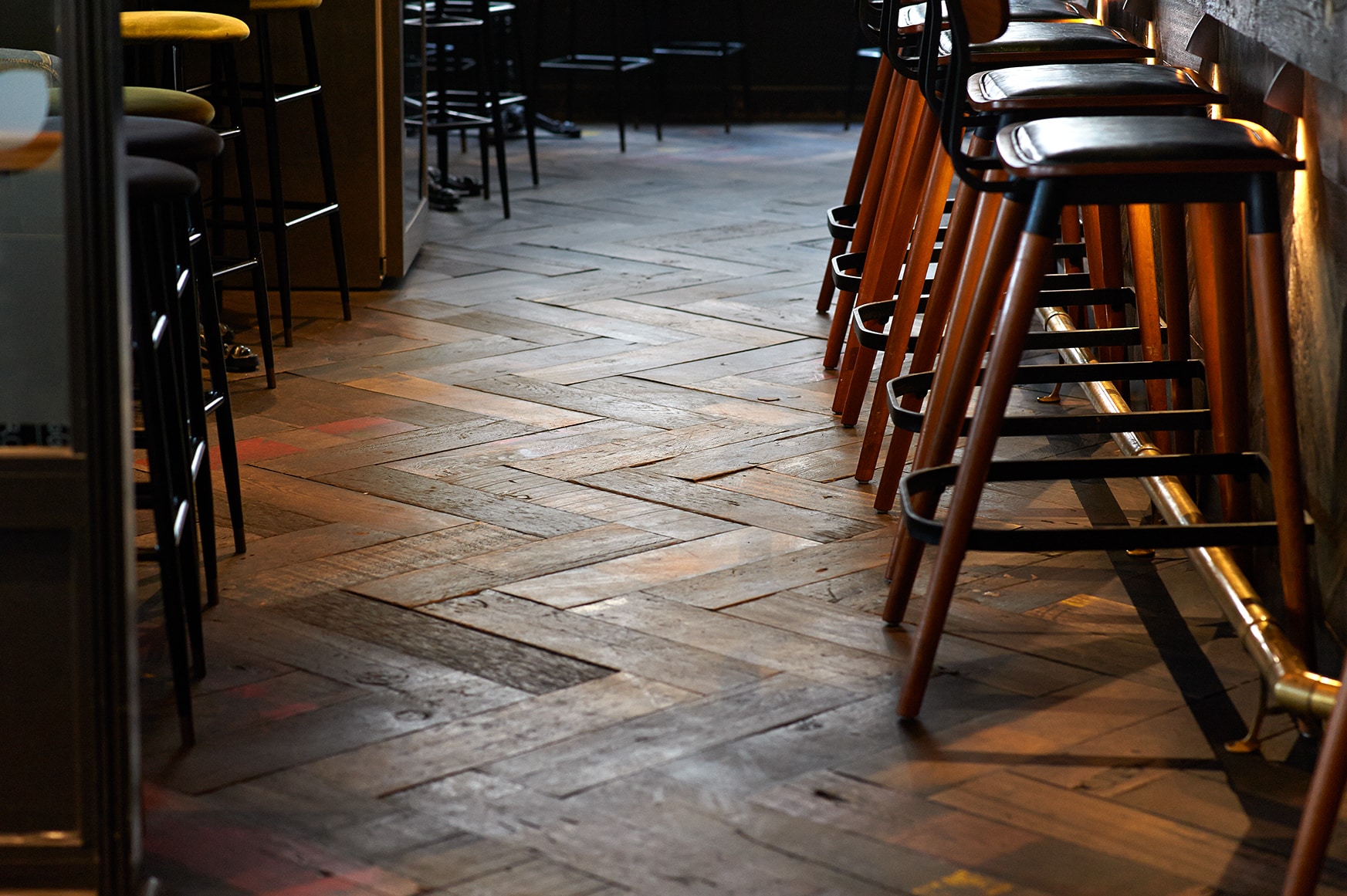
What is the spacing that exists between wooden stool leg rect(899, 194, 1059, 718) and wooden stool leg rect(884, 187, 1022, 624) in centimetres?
4

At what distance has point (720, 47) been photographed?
7.91 meters

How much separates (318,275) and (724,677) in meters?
2.61

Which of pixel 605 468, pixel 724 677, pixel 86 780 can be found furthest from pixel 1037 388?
pixel 86 780

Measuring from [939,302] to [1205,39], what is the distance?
63 centimetres

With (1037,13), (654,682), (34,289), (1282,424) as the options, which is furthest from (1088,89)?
(34,289)

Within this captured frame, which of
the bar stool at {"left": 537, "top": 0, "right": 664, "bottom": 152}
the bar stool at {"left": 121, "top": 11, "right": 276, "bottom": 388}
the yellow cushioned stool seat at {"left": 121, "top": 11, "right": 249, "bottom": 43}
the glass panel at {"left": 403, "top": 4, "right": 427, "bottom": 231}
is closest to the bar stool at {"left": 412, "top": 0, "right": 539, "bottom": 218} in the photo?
the glass panel at {"left": 403, "top": 4, "right": 427, "bottom": 231}

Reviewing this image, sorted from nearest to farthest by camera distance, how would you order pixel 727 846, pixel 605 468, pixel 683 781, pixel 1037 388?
1. pixel 727 846
2. pixel 683 781
3. pixel 605 468
4. pixel 1037 388

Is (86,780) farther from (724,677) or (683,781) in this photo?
(724,677)

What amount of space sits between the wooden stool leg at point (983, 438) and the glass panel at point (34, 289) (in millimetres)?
940

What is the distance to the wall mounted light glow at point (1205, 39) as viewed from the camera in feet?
7.89

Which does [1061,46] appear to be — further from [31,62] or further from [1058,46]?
[31,62]

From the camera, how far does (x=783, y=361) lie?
3510 millimetres

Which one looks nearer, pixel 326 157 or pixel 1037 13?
pixel 1037 13

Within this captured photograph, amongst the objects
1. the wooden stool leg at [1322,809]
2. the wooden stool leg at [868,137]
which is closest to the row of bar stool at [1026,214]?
the wooden stool leg at [1322,809]
